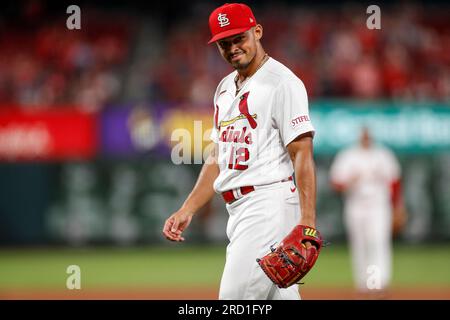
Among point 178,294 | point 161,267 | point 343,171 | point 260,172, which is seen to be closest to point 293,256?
point 260,172

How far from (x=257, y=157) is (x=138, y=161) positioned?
31.6 feet

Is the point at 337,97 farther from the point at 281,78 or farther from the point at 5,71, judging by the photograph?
the point at 281,78

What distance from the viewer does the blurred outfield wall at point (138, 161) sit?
1354 cm

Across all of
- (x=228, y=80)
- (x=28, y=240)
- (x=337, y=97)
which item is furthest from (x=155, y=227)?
(x=228, y=80)

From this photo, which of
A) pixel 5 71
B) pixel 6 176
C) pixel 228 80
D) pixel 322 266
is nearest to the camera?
pixel 228 80

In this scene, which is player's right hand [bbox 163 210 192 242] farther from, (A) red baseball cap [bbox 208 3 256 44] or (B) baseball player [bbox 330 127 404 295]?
(B) baseball player [bbox 330 127 404 295]

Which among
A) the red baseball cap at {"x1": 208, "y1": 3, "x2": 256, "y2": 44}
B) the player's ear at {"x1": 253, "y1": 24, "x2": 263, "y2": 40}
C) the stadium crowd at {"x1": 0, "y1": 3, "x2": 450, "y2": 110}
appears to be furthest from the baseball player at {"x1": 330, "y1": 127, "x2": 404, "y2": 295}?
the red baseball cap at {"x1": 208, "y1": 3, "x2": 256, "y2": 44}

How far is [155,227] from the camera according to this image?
45.4 feet

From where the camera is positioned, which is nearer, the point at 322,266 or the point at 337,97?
the point at 322,266

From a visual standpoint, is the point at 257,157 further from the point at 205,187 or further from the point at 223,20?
the point at 223,20

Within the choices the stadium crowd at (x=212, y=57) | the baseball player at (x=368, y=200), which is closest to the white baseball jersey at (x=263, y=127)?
the baseball player at (x=368, y=200)

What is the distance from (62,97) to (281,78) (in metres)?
10.7

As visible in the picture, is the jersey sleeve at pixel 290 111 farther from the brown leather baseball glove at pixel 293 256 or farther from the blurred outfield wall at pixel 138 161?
the blurred outfield wall at pixel 138 161

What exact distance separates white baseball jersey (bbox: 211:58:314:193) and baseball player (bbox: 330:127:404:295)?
5711mm
